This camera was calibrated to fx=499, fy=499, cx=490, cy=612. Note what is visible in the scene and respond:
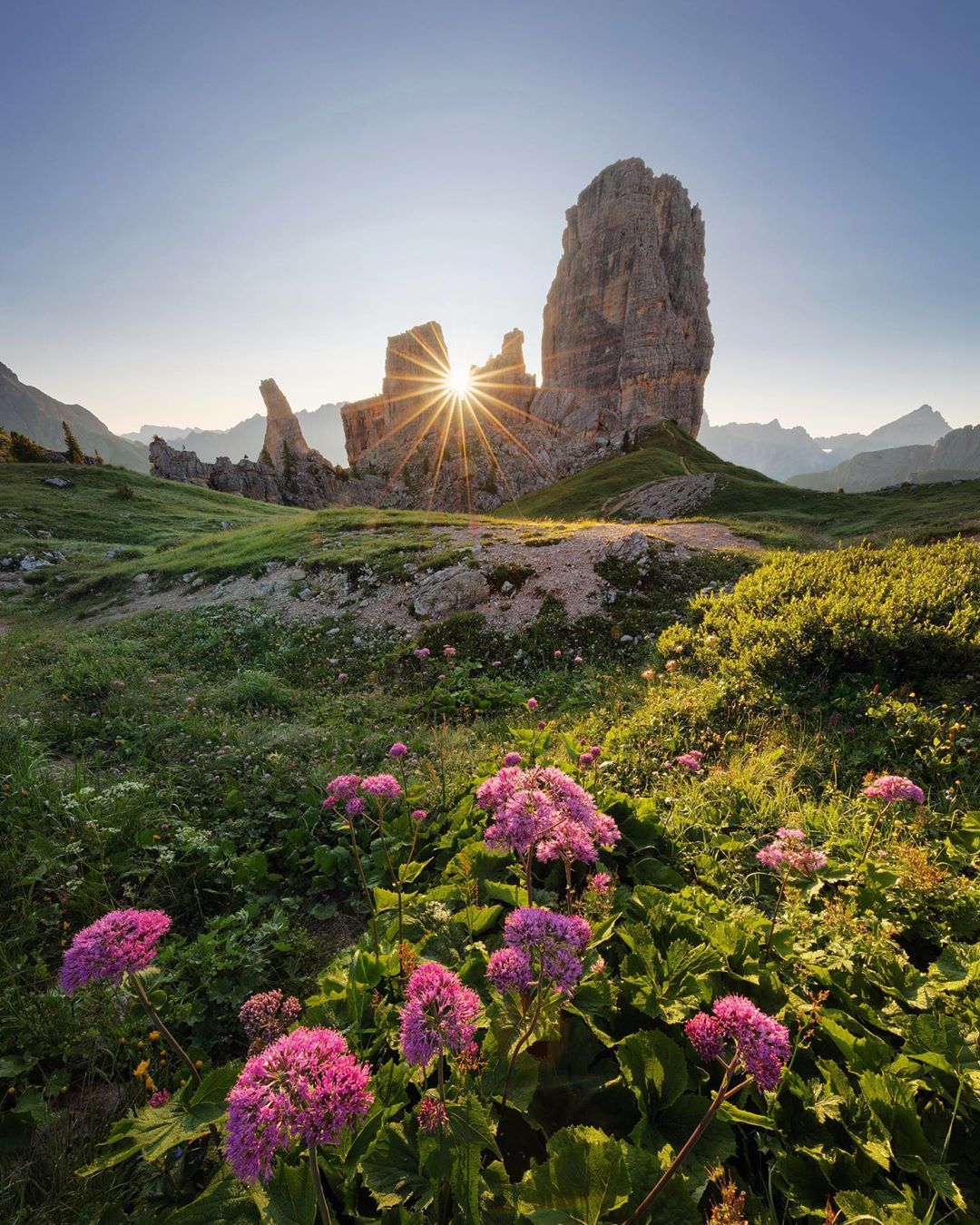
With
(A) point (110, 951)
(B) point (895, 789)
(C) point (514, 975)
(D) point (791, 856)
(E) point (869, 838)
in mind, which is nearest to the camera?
(C) point (514, 975)

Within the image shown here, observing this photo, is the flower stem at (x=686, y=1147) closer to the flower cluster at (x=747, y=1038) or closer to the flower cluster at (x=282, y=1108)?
the flower cluster at (x=747, y=1038)

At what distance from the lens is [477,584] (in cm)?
1534

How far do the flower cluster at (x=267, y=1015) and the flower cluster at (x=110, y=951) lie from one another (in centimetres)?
67

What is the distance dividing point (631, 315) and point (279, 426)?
9853 centimetres

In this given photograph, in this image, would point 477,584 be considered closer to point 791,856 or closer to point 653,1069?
point 791,856

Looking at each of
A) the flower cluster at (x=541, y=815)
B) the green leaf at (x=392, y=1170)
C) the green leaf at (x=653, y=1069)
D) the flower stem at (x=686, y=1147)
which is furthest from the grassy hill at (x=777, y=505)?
the green leaf at (x=392, y=1170)

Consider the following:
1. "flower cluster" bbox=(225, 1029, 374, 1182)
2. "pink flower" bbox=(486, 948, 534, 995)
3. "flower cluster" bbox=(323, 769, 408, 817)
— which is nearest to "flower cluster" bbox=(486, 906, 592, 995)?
"pink flower" bbox=(486, 948, 534, 995)

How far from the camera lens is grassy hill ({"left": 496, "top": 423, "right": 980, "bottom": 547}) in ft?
91.5

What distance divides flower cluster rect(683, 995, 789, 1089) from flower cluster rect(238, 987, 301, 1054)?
6.87 feet

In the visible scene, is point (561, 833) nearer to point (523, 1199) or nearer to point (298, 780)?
point (523, 1199)

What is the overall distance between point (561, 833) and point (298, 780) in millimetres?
4990

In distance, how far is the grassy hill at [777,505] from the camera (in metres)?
27.9

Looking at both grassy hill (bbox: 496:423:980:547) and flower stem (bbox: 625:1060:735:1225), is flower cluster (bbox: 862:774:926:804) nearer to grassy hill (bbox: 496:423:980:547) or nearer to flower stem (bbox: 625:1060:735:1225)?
flower stem (bbox: 625:1060:735:1225)

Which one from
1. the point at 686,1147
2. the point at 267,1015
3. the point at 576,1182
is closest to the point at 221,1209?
the point at 267,1015
